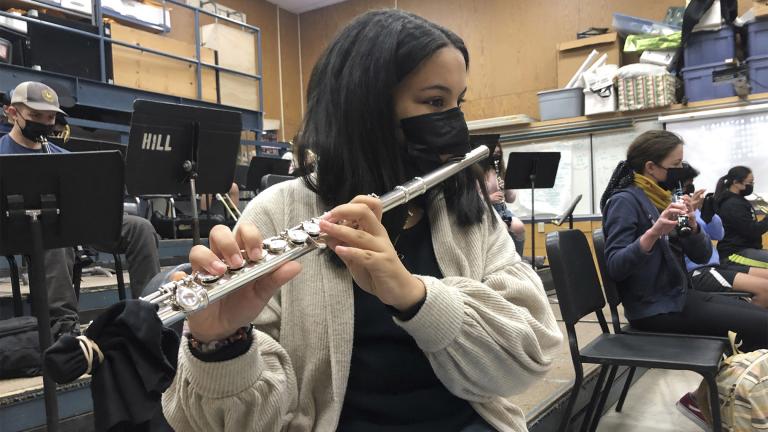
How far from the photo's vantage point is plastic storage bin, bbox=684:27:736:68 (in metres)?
4.88

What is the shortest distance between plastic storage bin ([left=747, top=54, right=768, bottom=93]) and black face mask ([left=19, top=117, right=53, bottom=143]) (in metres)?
5.29

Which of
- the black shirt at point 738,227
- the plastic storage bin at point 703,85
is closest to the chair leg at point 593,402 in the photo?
the black shirt at point 738,227

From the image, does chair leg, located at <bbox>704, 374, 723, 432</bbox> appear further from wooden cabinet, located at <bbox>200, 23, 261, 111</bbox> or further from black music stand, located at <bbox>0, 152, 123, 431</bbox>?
wooden cabinet, located at <bbox>200, 23, 261, 111</bbox>

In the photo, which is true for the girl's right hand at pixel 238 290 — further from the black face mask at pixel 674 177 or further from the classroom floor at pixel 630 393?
the black face mask at pixel 674 177

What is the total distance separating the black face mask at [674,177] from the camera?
2.45 m

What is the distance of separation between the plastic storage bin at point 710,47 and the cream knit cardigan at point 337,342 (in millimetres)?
5065

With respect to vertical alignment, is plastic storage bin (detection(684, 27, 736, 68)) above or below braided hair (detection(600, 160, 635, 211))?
above

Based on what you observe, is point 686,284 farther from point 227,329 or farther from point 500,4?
point 500,4

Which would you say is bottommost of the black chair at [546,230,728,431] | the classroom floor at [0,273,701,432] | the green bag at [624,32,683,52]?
the classroom floor at [0,273,701,432]

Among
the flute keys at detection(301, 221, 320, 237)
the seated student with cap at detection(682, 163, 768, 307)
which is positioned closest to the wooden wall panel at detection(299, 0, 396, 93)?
the seated student with cap at detection(682, 163, 768, 307)

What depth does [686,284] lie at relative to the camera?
2.22m

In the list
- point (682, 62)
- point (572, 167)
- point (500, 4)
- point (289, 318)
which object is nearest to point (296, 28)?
point (500, 4)

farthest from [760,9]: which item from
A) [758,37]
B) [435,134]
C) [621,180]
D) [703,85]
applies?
[435,134]

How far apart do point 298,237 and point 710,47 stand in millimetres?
5422
